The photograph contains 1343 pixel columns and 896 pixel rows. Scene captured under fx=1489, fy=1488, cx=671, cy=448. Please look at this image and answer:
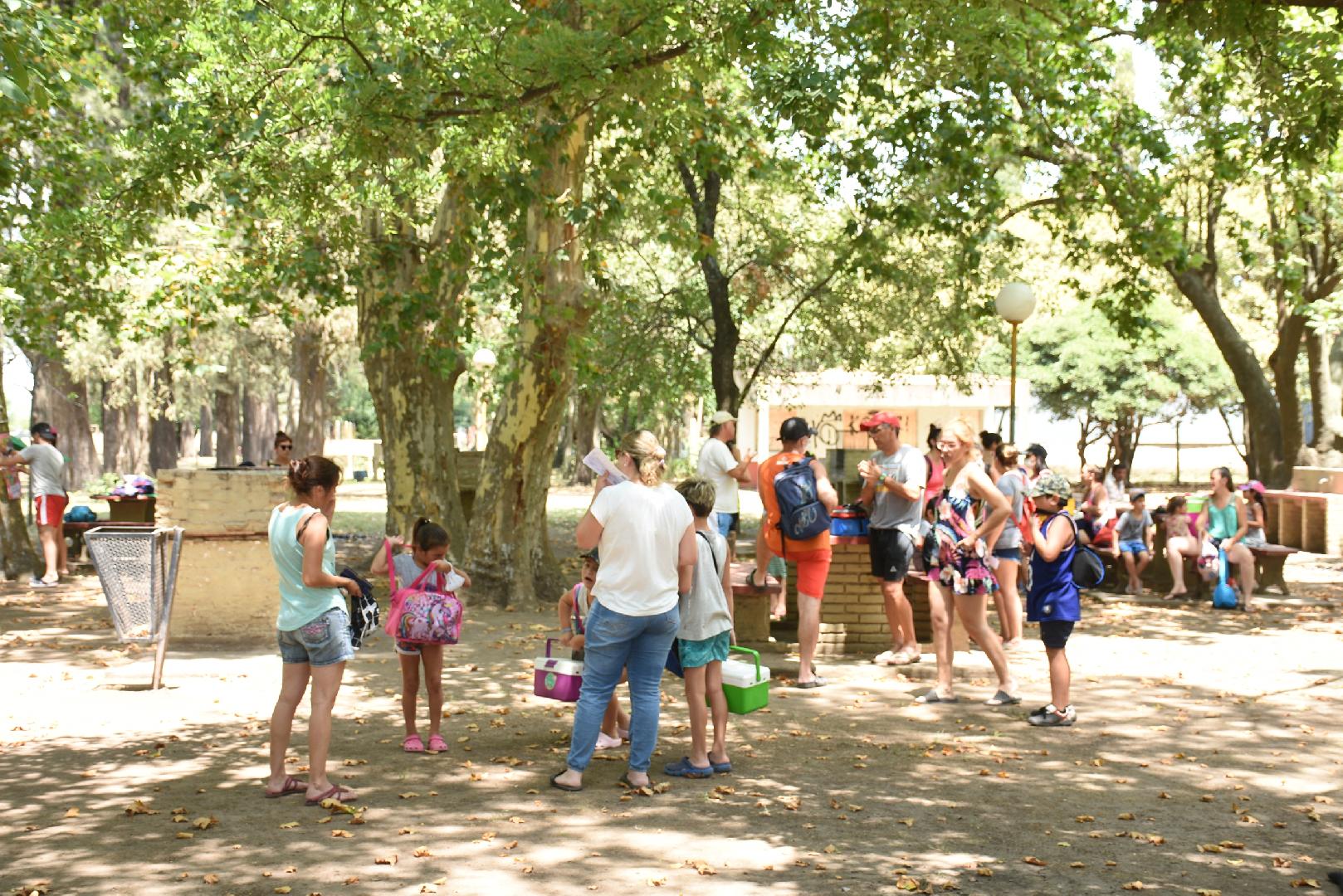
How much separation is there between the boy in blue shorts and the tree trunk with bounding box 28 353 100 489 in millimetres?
26042

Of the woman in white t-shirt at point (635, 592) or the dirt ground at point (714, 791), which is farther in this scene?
the woman in white t-shirt at point (635, 592)

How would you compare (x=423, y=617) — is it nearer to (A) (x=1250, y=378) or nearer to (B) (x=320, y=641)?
(B) (x=320, y=641)

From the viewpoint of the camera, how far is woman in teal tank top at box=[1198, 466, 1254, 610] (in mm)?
15125

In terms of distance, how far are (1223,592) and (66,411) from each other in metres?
30.7

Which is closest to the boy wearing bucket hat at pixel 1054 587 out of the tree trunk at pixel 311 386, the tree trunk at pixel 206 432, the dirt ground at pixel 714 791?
the dirt ground at pixel 714 791

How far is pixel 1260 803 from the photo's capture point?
7.13m

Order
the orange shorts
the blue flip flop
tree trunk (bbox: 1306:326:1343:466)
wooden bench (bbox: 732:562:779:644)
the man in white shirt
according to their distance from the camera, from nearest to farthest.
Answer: the blue flip flop
the orange shorts
wooden bench (bbox: 732:562:779:644)
the man in white shirt
tree trunk (bbox: 1306:326:1343:466)

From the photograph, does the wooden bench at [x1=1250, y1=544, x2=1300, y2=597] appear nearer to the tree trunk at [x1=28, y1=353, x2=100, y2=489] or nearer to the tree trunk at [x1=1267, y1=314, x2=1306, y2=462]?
the tree trunk at [x1=1267, y1=314, x2=1306, y2=462]

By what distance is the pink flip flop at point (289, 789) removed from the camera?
23.0 feet

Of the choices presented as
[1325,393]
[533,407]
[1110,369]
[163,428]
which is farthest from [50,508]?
[1110,369]

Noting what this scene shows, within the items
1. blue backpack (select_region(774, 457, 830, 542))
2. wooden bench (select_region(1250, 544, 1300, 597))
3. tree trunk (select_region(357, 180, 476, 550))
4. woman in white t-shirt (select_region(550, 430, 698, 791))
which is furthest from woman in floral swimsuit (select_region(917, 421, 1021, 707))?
wooden bench (select_region(1250, 544, 1300, 597))

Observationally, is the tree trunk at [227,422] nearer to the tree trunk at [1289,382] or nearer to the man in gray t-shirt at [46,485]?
the man in gray t-shirt at [46,485]

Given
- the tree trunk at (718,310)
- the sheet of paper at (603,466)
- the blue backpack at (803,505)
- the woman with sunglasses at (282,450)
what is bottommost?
the blue backpack at (803,505)

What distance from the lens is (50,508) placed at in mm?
16906
